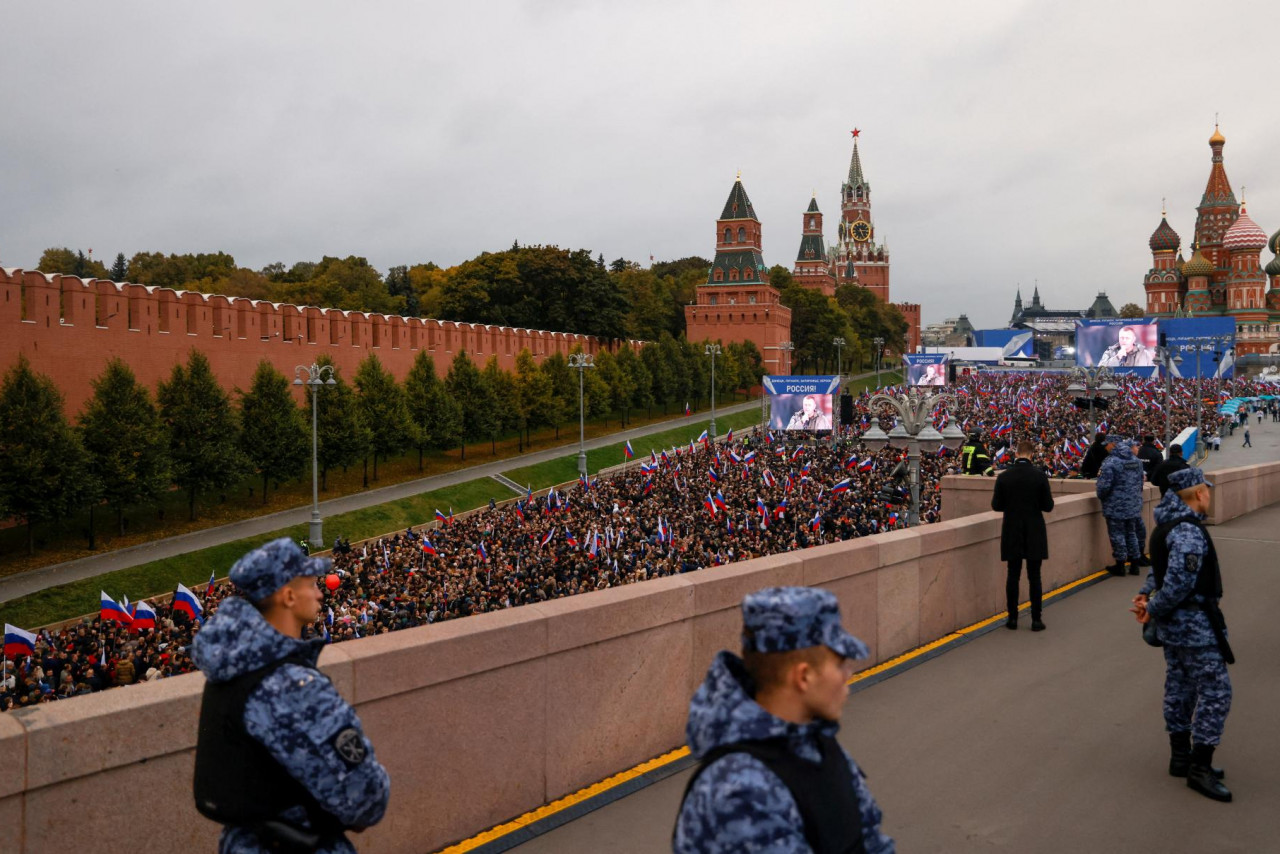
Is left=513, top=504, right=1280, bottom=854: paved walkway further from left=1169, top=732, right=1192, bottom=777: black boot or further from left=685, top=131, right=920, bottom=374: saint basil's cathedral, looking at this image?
left=685, top=131, right=920, bottom=374: saint basil's cathedral

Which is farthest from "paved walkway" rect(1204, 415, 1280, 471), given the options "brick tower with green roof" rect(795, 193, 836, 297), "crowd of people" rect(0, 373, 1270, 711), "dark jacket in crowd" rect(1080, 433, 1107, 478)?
"brick tower with green roof" rect(795, 193, 836, 297)

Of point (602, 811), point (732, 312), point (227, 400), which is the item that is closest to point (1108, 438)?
point (602, 811)

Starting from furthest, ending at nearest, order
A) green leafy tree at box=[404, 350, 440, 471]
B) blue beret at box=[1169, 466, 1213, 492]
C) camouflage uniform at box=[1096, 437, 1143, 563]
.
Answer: green leafy tree at box=[404, 350, 440, 471] → camouflage uniform at box=[1096, 437, 1143, 563] → blue beret at box=[1169, 466, 1213, 492]

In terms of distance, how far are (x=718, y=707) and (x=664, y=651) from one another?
3.56 meters

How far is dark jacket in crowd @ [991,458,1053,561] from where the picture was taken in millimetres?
8516

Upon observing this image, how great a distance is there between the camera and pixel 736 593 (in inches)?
242

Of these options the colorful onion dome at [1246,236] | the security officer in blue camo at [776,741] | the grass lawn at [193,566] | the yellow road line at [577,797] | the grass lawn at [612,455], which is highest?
the colorful onion dome at [1246,236]

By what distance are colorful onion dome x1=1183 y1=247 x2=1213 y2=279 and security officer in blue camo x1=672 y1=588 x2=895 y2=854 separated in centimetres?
13107

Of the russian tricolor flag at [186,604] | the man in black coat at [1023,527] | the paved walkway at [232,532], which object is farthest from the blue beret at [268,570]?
the paved walkway at [232,532]

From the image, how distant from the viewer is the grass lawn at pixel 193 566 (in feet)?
83.4

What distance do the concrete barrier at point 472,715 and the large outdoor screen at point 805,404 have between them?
27.9 m

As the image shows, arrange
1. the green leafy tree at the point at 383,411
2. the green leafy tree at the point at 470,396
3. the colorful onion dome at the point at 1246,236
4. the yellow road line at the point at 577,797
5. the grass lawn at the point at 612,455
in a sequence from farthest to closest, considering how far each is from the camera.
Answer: the colorful onion dome at the point at 1246,236 → the green leafy tree at the point at 470,396 → the grass lawn at the point at 612,455 → the green leafy tree at the point at 383,411 → the yellow road line at the point at 577,797

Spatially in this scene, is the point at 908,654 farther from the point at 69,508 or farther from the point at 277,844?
the point at 69,508

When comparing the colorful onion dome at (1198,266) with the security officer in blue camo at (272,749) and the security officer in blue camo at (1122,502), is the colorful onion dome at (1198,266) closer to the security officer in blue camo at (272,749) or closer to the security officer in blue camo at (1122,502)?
the security officer in blue camo at (1122,502)
